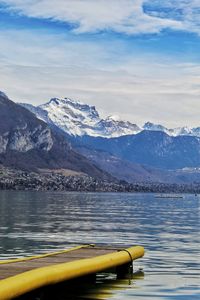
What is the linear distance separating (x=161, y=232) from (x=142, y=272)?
52.6 m

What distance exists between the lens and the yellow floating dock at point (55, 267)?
36.7 m

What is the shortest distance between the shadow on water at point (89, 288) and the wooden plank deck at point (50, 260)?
189 cm

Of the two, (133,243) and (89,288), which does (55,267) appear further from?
(133,243)

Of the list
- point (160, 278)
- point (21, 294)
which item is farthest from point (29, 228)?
point (21, 294)

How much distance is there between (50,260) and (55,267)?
7.87m

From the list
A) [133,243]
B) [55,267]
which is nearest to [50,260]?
[55,267]

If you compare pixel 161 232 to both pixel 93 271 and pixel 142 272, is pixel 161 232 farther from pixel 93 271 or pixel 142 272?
pixel 93 271

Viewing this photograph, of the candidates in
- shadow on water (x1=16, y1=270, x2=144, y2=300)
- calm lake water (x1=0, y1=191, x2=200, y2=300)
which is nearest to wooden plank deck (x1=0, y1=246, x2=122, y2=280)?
shadow on water (x1=16, y1=270, x2=144, y2=300)

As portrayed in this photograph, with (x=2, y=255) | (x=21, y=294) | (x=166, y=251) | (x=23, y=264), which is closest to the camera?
(x=21, y=294)

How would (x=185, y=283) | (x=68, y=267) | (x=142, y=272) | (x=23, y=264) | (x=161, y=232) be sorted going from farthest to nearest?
(x=161, y=232)
(x=142, y=272)
(x=185, y=283)
(x=23, y=264)
(x=68, y=267)

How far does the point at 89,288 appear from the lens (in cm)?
4809

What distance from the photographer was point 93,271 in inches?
1896

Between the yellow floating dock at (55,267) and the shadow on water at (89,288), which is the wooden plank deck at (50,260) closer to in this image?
the yellow floating dock at (55,267)

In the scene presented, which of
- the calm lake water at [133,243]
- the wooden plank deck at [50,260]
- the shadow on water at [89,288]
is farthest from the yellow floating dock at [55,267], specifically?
the calm lake water at [133,243]
